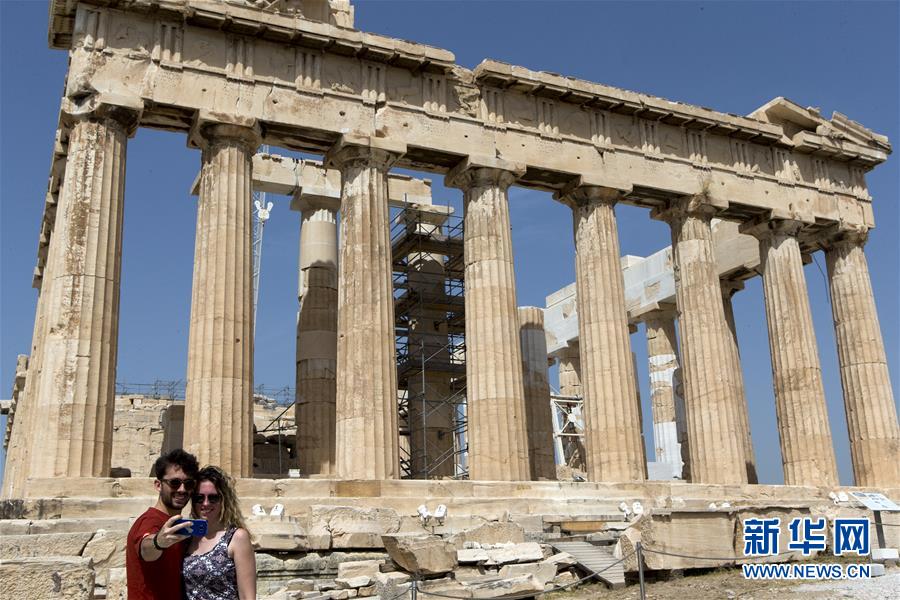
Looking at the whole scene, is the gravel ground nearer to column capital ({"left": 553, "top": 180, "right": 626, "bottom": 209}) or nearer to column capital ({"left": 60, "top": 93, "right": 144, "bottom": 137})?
column capital ({"left": 553, "top": 180, "right": 626, "bottom": 209})

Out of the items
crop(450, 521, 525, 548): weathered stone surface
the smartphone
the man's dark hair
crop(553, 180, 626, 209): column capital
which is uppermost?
crop(553, 180, 626, 209): column capital

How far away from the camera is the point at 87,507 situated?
15.5m

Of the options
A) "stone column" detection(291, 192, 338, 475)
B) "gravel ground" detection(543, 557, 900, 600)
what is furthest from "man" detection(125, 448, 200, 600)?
"stone column" detection(291, 192, 338, 475)

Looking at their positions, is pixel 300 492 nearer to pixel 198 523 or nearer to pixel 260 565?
pixel 260 565

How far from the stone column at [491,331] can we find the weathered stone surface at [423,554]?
22.1 ft

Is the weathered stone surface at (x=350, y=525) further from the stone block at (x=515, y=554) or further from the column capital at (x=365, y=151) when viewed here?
the column capital at (x=365, y=151)

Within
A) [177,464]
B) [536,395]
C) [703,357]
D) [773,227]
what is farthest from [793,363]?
[177,464]

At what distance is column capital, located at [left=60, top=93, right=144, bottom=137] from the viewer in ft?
60.2

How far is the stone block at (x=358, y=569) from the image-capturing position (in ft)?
44.0

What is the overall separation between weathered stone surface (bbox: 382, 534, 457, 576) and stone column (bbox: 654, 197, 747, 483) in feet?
38.7

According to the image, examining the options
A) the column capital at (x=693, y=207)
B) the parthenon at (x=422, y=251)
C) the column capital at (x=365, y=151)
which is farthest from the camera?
the column capital at (x=693, y=207)

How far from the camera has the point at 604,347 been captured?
22.4 m

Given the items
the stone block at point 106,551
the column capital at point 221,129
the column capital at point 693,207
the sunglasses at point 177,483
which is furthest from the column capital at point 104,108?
the sunglasses at point 177,483

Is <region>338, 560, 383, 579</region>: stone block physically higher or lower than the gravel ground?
higher
